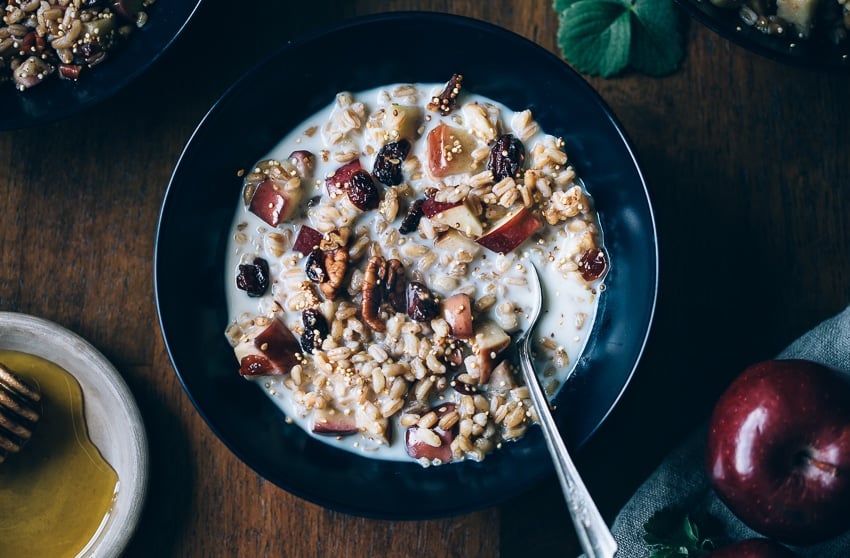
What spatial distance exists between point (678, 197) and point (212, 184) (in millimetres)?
701

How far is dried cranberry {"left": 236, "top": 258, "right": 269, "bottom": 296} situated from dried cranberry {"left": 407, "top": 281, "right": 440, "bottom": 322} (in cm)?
22

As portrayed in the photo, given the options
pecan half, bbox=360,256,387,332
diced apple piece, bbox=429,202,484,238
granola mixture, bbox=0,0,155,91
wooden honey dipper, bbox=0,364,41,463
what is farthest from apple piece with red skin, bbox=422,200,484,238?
wooden honey dipper, bbox=0,364,41,463

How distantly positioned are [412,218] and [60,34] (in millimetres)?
593

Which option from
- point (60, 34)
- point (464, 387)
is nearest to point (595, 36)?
point (464, 387)

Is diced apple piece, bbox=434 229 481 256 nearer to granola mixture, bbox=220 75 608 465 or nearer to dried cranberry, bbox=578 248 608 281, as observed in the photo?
granola mixture, bbox=220 75 608 465

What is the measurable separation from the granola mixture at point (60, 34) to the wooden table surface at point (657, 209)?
0.10 metres

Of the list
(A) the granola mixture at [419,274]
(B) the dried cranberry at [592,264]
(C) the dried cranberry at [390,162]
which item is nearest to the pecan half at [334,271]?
(A) the granola mixture at [419,274]

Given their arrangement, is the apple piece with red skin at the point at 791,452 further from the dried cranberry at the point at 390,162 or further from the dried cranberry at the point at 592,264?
the dried cranberry at the point at 390,162

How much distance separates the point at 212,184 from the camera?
52.0 inches

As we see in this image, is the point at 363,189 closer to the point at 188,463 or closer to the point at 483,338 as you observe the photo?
the point at 483,338

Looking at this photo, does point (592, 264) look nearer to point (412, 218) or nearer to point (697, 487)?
point (412, 218)

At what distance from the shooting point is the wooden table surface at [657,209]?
1.34 m

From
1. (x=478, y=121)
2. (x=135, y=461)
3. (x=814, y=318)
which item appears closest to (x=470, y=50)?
(x=478, y=121)

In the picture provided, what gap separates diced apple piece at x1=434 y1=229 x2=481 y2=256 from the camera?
1.27m
